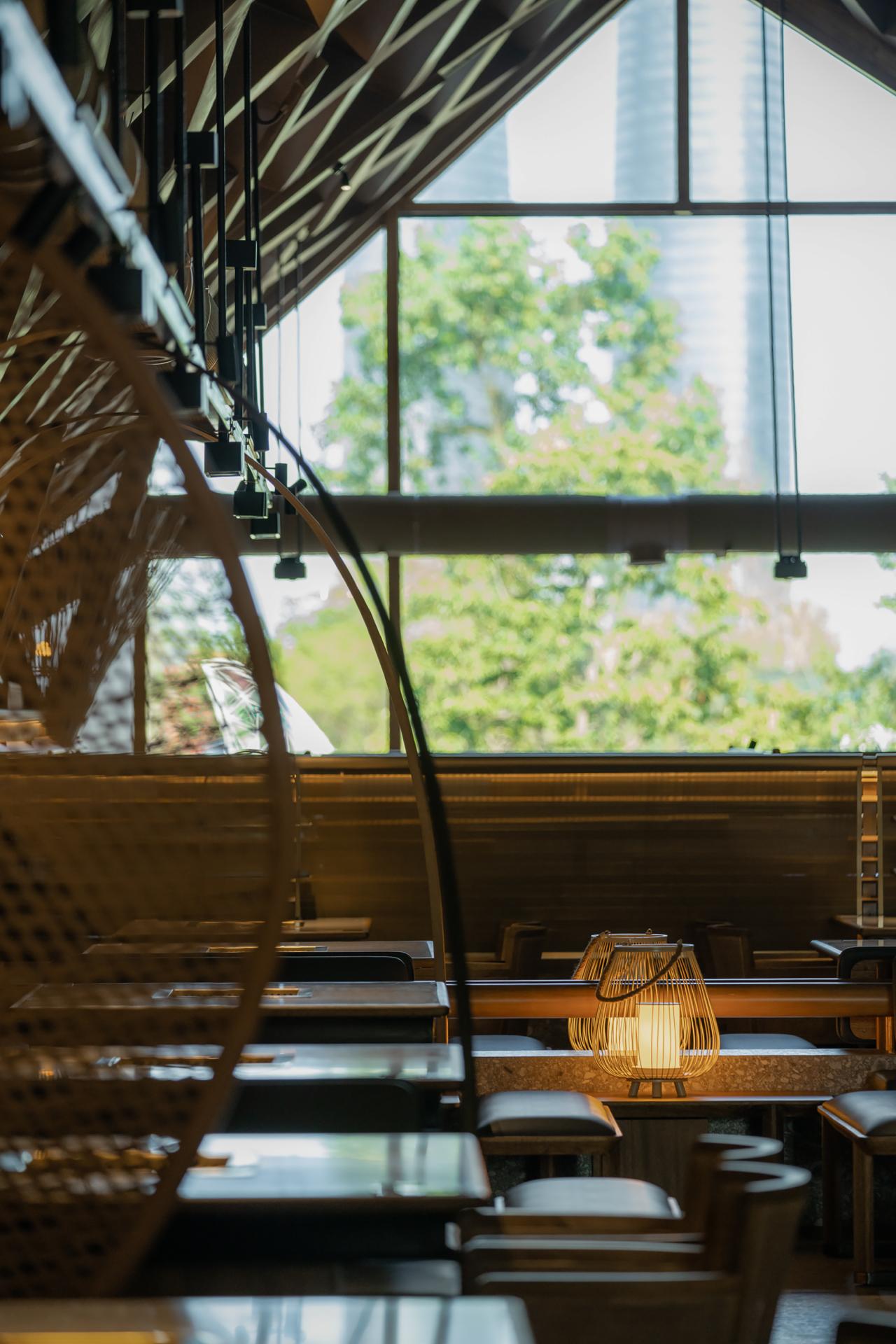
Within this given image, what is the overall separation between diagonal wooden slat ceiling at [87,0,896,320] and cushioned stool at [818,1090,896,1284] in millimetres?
3187

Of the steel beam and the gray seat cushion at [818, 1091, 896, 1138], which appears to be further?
the steel beam

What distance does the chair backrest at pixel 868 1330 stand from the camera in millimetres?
2133

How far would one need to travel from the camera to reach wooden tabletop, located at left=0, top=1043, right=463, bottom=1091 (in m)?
1.58

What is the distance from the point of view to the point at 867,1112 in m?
3.54

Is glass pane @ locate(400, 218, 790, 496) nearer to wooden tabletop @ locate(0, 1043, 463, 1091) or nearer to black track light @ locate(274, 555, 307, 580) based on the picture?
black track light @ locate(274, 555, 307, 580)

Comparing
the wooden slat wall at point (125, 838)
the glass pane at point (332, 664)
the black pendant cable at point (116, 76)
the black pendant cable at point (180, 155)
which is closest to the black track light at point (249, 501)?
the black pendant cable at point (180, 155)

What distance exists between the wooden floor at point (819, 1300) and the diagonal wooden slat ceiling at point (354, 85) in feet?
11.1

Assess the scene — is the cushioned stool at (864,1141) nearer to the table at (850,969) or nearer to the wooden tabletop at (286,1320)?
the table at (850,969)

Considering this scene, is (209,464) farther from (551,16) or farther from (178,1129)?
(551,16)

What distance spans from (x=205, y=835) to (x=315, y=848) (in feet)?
15.4

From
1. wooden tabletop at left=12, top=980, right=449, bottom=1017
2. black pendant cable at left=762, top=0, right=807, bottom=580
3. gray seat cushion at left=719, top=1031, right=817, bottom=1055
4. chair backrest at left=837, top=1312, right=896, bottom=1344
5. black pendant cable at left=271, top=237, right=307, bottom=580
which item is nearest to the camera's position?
wooden tabletop at left=12, top=980, right=449, bottom=1017

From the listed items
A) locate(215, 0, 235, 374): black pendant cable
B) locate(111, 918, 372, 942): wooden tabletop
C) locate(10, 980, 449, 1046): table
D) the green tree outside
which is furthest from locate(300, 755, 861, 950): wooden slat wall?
the green tree outside

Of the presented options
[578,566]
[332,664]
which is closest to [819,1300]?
[578,566]

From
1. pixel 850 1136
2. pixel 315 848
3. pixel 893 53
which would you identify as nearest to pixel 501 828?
pixel 315 848
